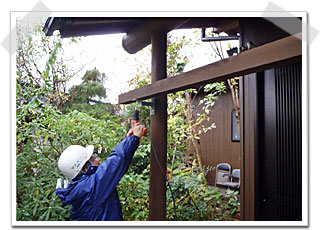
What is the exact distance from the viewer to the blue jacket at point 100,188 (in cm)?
138

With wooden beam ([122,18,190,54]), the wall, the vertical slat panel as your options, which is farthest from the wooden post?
the wall

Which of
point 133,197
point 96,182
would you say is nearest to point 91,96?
point 133,197

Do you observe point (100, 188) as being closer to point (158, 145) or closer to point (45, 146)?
point (158, 145)

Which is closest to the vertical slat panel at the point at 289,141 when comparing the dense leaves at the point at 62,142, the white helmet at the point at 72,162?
the dense leaves at the point at 62,142

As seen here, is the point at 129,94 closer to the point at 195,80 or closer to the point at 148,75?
the point at 195,80

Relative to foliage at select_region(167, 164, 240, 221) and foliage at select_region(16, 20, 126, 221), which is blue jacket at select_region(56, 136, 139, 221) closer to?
foliage at select_region(16, 20, 126, 221)

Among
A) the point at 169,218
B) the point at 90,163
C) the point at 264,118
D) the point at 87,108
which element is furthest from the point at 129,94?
the point at 87,108

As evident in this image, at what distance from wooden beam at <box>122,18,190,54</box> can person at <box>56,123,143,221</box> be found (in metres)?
0.70

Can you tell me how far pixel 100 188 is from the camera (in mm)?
1374

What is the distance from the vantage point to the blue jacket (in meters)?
1.38

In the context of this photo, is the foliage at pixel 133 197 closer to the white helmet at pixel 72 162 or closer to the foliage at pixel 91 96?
the white helmet at pixel 72 162

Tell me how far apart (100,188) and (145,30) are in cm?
110
